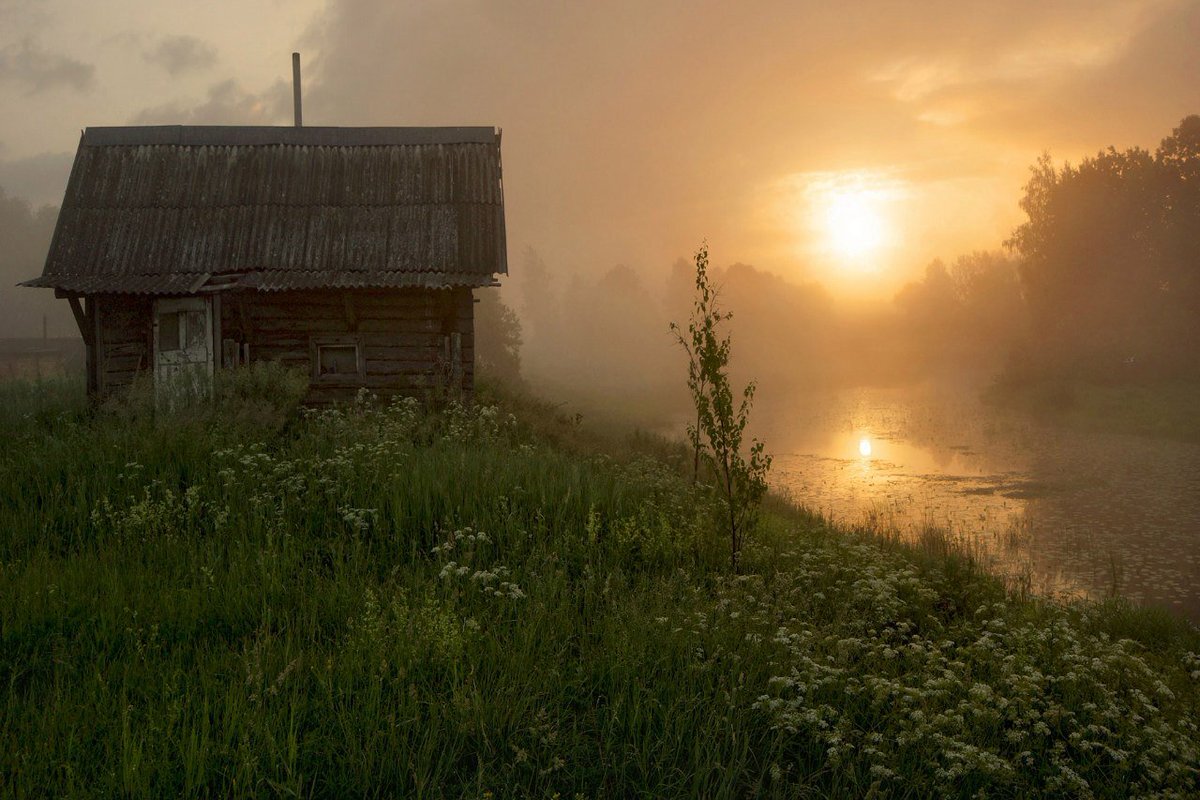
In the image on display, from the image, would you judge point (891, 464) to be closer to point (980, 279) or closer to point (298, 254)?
point (298, 254)

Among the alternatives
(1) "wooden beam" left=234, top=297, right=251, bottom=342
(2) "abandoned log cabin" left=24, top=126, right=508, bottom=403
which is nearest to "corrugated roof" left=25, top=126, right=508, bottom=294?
(2) "abandoned log cabin" left=24, top=126, right=508, bottom=403

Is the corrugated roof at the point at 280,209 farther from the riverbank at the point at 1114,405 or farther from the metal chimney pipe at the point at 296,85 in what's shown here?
the riverbank at the point at 1114,405

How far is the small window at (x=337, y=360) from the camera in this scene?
1552 centimetres

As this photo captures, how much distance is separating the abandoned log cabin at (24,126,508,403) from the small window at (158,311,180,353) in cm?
3

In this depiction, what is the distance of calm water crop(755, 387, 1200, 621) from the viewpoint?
11.7 metres

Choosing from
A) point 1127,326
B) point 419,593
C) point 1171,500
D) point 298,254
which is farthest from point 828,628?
point 1127,326

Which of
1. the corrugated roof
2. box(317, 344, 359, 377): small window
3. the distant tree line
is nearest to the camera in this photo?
the corrugated roof

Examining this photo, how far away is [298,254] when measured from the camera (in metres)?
15.4

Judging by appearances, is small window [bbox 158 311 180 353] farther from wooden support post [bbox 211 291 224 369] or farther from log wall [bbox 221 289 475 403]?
wooden support post [bbox 211 291 224 369]

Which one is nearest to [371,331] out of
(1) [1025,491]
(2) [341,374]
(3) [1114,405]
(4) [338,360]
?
(4) [338,360]

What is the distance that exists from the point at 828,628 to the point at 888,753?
1.46m

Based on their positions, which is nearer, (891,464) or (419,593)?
(419,593)

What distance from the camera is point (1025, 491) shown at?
17.7 meters

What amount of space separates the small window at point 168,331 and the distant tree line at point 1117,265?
130ft
